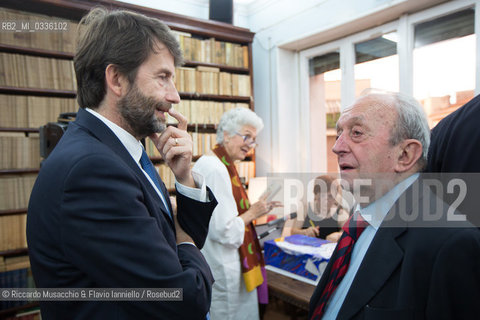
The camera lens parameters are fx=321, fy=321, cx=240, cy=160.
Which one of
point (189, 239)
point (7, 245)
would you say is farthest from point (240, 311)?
point (7, 245)

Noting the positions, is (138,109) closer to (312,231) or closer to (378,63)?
(312,231)

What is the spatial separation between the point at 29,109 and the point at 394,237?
325 cm

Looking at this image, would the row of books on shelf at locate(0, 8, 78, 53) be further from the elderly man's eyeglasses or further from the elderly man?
the elderly man

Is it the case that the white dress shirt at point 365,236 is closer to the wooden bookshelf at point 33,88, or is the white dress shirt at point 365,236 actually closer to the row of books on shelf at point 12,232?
the wooden bookshelf at point 33,88

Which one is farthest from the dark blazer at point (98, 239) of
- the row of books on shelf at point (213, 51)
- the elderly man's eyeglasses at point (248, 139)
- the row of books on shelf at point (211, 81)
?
the row of books on shelf at point (213, 51)

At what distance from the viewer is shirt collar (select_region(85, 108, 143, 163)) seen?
2.84ft

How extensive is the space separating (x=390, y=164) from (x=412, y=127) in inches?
5.4

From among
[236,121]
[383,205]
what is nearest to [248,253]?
[236,121]

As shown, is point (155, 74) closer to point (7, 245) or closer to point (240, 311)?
point (240, 311)

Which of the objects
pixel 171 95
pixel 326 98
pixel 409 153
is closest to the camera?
pixel 171 95

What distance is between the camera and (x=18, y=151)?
116 inches

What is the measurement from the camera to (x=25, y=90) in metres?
2.95

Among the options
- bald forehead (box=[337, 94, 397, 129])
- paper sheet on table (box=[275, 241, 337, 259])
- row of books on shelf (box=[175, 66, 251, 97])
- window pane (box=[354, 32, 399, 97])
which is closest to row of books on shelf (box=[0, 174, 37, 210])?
row of books on shelf (box=[175, 66, 251, 97])

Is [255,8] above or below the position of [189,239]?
above
